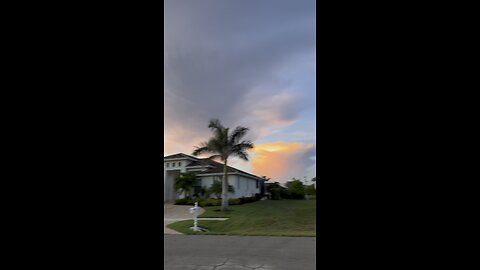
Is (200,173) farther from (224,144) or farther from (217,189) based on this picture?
(224,144)

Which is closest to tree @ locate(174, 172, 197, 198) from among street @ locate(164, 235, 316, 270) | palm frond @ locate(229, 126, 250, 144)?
palm frond @ locate(229, 126, 250, 144)

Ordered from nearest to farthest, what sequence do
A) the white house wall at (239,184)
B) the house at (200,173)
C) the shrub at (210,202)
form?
the shrub at (210,202)
the house at (200,173)
the white house wall at (239,184)

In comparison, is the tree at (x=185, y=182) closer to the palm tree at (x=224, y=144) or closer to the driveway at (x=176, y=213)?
the driveway at (x=176, y=213)

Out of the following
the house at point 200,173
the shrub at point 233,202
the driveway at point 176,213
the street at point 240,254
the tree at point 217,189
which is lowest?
the driveway at point 176,213

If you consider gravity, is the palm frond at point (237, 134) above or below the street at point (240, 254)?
above

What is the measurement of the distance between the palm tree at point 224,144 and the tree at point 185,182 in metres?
2.95

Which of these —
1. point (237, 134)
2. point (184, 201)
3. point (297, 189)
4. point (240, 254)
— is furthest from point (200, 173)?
point (240, 254)

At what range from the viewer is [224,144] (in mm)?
15117

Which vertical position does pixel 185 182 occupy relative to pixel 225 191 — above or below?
above

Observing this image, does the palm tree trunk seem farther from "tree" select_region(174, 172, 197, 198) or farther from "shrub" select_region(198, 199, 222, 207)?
"tree" select_region(174, 172, 197, 198)

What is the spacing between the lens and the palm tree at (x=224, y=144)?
15055 millimetres

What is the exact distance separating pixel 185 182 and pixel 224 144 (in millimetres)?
3808

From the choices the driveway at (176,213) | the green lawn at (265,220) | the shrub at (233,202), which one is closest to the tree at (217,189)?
the shrub at (233,202)
